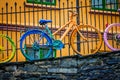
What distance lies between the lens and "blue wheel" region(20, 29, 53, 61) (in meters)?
13.0

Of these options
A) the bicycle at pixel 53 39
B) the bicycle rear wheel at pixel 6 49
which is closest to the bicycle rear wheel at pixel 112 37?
the bicycle at pixel 53 39

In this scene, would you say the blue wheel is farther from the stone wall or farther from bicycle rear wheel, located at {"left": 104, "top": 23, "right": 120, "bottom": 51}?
bicycle rear wheel, located at {"left": 104, "top": 23, "right": 120, "bottom": 51}

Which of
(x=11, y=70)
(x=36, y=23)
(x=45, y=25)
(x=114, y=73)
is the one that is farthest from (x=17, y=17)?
(x=114, y=73)

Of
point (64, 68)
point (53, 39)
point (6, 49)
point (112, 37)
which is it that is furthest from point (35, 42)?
point (112, 37)

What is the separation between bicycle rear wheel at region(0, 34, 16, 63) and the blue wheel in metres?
0.29

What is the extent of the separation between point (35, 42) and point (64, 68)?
3.48ft

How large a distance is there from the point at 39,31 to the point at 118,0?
4.96 m

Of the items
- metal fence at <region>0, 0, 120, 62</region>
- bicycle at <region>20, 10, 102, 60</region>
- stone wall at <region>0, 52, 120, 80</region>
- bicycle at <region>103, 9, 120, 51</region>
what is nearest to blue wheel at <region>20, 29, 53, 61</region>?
bicycle at <region>20, 10, 102, 60</region>

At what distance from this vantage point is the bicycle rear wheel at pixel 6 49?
1304 centimetres

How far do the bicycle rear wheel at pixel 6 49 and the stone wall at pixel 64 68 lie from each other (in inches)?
14.7

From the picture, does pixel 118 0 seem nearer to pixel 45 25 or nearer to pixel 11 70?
pixel 45 25

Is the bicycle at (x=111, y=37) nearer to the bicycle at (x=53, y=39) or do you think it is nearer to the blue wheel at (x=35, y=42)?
the bicycle at (x=53, y=39)

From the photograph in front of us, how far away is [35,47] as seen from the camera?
42.8ft

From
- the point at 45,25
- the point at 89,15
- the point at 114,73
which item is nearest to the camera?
the point at 114,73
